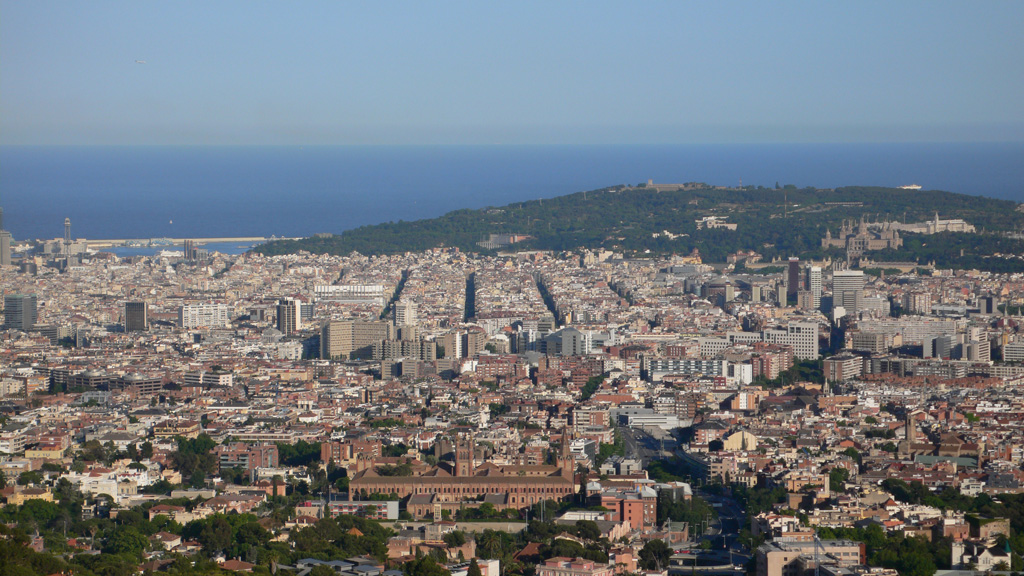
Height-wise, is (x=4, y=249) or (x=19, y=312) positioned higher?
(x=4, y=249)

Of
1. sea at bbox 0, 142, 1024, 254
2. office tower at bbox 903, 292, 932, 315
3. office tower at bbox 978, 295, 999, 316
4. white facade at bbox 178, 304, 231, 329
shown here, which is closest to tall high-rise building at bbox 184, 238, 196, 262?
sea at bbox 0, 142, 1024, 254

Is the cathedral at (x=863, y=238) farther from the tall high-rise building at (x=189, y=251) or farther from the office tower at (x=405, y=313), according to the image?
the tall high-rise building at (x=189, y=251)

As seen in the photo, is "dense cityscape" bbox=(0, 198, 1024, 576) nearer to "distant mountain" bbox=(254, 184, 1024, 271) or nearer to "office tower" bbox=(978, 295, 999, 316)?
"office tower" bbox=(978, 295, 999, 316)

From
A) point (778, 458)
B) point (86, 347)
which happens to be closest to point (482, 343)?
point (86, 347)

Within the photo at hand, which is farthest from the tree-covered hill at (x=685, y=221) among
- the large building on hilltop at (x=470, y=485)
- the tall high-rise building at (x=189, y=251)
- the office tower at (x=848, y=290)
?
the large building on hilltop at (x=470, y=485)

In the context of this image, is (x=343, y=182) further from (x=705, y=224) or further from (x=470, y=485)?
(x=470, y=485)

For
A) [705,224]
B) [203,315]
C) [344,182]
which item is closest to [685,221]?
[705,224]
